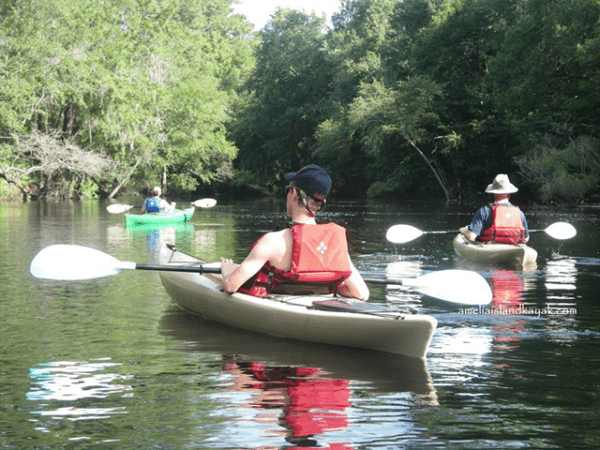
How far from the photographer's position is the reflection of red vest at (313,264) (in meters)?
6.57

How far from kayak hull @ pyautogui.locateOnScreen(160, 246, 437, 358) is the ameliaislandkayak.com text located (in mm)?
2325

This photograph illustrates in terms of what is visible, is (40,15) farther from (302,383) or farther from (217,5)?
(217,5)

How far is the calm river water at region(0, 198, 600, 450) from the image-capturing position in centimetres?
465

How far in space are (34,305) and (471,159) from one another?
37787 mm

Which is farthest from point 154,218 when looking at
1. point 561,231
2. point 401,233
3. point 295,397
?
point 295,397

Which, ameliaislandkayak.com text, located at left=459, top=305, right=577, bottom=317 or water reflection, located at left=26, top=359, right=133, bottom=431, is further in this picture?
ameliaislandkayak.com text, located at left=459, top=305, right=577, bottom=317

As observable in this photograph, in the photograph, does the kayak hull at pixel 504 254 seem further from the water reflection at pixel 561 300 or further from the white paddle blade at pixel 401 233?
the white paddle blade at pixel 401 233

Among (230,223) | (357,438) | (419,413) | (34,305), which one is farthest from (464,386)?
(230,223)

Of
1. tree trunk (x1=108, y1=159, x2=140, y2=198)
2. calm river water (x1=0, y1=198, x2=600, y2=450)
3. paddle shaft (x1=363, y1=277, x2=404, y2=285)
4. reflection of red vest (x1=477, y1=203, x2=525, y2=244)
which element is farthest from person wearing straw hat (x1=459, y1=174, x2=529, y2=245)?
tree trunk (x1=108, y1=159, x2=140, y2=198)

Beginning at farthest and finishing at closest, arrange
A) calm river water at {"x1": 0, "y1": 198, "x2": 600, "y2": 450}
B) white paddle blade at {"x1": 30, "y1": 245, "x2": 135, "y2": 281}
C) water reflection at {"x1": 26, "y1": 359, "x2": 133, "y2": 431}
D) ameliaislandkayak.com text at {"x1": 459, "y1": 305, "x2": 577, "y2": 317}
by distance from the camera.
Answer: ameliaislandkayak.com text at {"x1": 459, "y1": 305, "x2": 577, "y2": 317}, white paddle blade at {"x1": 30, "y1": 245, "x2": 135, "y2": 281}, water reflection at {"x1": 26, "y1": 359, "x2": 133, "y2": 431}, calm river water at {"x1": 0, "y1": 198, "x2": 600, "y2": 450}

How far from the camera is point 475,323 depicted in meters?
8.09

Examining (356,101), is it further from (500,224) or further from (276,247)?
(276,247)

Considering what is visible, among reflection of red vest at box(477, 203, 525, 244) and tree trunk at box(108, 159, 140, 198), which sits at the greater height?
tree trunk at box(108, 159, 140, 198)

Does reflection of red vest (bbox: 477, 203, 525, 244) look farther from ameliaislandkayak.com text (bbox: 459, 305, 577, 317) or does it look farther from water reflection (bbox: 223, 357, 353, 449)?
water reflection (bbox: 223, 357, 353, 449)
